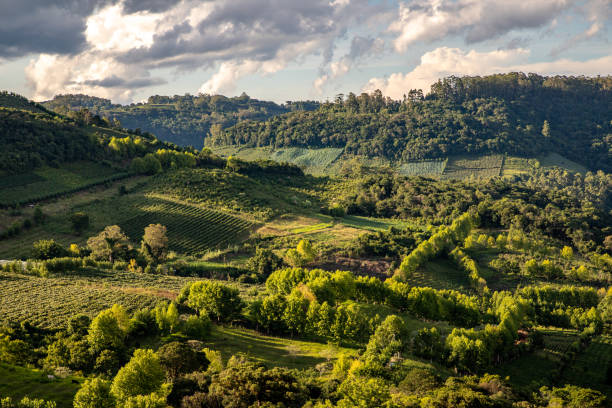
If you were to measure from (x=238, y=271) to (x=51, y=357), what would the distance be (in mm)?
44857

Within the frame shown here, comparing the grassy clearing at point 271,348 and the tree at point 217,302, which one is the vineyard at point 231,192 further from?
the grassy clearing at point 271,348

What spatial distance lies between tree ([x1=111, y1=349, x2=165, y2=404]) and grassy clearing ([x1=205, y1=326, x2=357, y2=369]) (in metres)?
10.6

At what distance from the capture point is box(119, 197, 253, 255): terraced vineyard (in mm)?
99812

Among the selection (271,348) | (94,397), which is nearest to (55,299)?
(94,397)

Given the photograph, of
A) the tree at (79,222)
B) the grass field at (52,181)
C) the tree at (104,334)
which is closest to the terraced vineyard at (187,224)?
the tree at (79,222)

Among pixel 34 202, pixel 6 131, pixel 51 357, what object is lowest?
pixel 51 357

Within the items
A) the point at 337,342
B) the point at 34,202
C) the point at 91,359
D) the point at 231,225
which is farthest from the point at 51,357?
the point at 34,202

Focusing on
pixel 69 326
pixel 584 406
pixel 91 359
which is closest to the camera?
pixel 584 406

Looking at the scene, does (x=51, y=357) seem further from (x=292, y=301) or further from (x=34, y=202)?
(x=34, y=202)

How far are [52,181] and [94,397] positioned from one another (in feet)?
329

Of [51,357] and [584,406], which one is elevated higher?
[51,357]

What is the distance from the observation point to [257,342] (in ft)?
172

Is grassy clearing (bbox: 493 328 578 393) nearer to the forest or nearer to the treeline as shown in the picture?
the forest

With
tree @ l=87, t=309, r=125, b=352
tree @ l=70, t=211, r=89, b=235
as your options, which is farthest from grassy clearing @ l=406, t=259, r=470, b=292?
tree @ l=70, t=211, r=89, b=235
